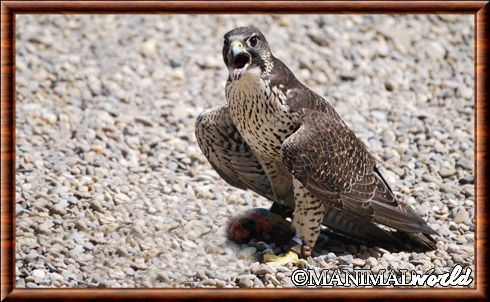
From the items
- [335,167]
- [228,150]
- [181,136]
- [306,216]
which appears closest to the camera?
[335,167]

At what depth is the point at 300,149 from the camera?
4.75 m

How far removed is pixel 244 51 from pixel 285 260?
157 centimetres

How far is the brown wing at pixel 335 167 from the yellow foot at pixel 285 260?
51 centimetres

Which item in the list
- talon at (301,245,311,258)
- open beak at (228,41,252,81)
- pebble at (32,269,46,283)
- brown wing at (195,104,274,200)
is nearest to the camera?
open beak at (228,41,252,81)

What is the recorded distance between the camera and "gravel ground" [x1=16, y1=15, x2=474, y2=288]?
16.9ft

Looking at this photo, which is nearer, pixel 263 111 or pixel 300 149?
pixel 300 149

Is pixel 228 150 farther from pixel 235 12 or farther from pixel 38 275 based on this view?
pixel 38 275

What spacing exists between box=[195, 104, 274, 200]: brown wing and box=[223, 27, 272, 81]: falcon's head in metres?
0.65

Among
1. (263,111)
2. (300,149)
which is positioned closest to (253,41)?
(263,111)

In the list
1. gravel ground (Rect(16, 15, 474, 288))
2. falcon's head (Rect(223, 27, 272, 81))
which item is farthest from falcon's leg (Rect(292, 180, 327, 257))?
falcon's head (Rect(223, 27, 272, 81))

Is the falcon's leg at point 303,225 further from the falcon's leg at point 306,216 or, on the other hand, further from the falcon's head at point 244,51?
the falcon's head at point 244,51

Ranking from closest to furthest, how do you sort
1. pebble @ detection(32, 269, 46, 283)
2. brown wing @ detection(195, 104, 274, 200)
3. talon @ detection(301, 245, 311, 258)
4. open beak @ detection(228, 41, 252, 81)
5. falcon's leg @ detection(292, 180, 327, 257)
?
open beak @ detection(228, 41, 252, 81)
pebble @ detection(32, 269, 46, 283)
falcon's leg @ detection(292, 180, 327, 257)
talon @ detection(301, 245, 311, 258)
brown wing @ detection(195, 104, 274, 200)

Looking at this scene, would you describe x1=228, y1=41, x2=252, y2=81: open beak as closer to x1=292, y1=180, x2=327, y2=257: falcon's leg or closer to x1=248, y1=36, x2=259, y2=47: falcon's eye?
x1=248, y1=36, x2=259, y2=47: falcon's eye

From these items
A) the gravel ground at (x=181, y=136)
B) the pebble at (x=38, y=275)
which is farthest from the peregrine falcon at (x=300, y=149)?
the pebble at (x=38, y=275)
